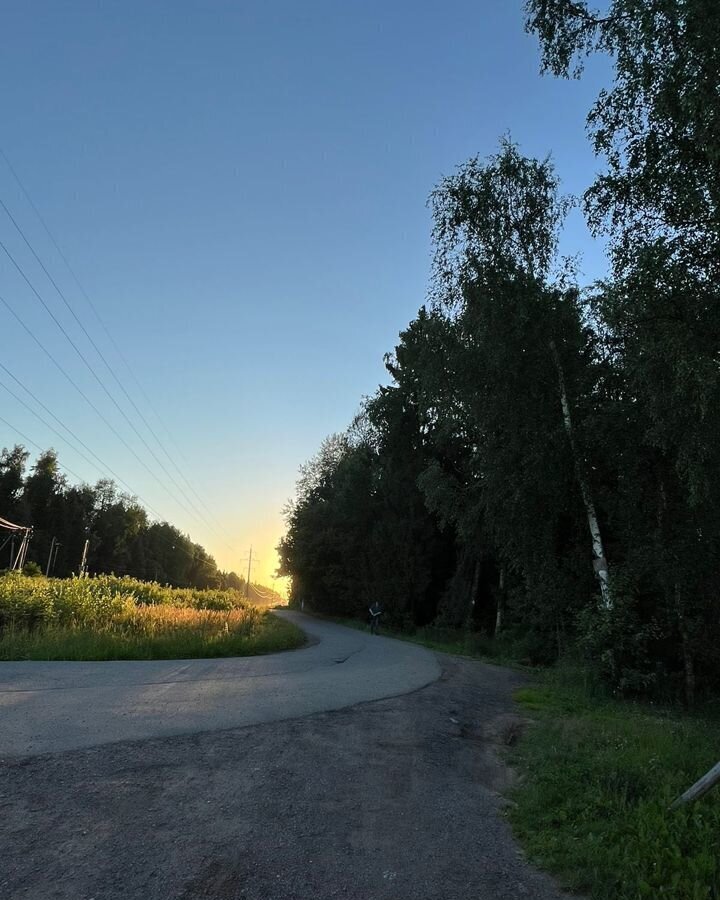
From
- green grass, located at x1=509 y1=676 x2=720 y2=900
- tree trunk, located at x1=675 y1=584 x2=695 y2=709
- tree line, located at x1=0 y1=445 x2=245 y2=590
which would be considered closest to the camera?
green grass, located at x1=509 y1=676 x2=720 y2=900

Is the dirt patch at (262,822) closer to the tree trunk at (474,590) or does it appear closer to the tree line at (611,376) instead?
the tree line at (611,376)

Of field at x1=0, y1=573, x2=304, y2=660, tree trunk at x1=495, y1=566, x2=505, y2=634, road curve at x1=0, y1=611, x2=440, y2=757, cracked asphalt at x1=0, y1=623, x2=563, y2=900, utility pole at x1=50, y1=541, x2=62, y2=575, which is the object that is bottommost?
cracked asphalt at x1=0, y1=623, x2=563, y2=900

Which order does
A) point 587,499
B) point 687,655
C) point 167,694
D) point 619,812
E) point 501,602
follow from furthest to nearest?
point 501,602
point 587,499
point 687,655
point 167,694
point 619,812

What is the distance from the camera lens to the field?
13.6 metres

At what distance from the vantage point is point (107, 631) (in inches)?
614

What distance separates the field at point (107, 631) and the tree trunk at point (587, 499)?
890cm

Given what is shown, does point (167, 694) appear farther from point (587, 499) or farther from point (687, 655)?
point (687, 655)

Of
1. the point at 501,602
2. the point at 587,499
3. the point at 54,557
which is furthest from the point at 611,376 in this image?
the point at 54,557

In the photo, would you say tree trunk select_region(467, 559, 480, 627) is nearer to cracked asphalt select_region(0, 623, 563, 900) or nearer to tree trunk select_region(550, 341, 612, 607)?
tree trunk select_region(550, 341, 612, 607)

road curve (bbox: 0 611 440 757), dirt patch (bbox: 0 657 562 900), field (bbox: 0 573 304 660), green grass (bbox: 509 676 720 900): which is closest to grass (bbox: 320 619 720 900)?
green grass (bbox: 509 676 720 900)

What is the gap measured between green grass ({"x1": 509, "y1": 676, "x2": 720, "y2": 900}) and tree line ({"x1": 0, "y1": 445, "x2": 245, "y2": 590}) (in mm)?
65067

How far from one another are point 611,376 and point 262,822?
14.7 m

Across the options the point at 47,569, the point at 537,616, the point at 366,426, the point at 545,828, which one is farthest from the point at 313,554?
the point at 47,569

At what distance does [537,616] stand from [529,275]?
1092 cm
